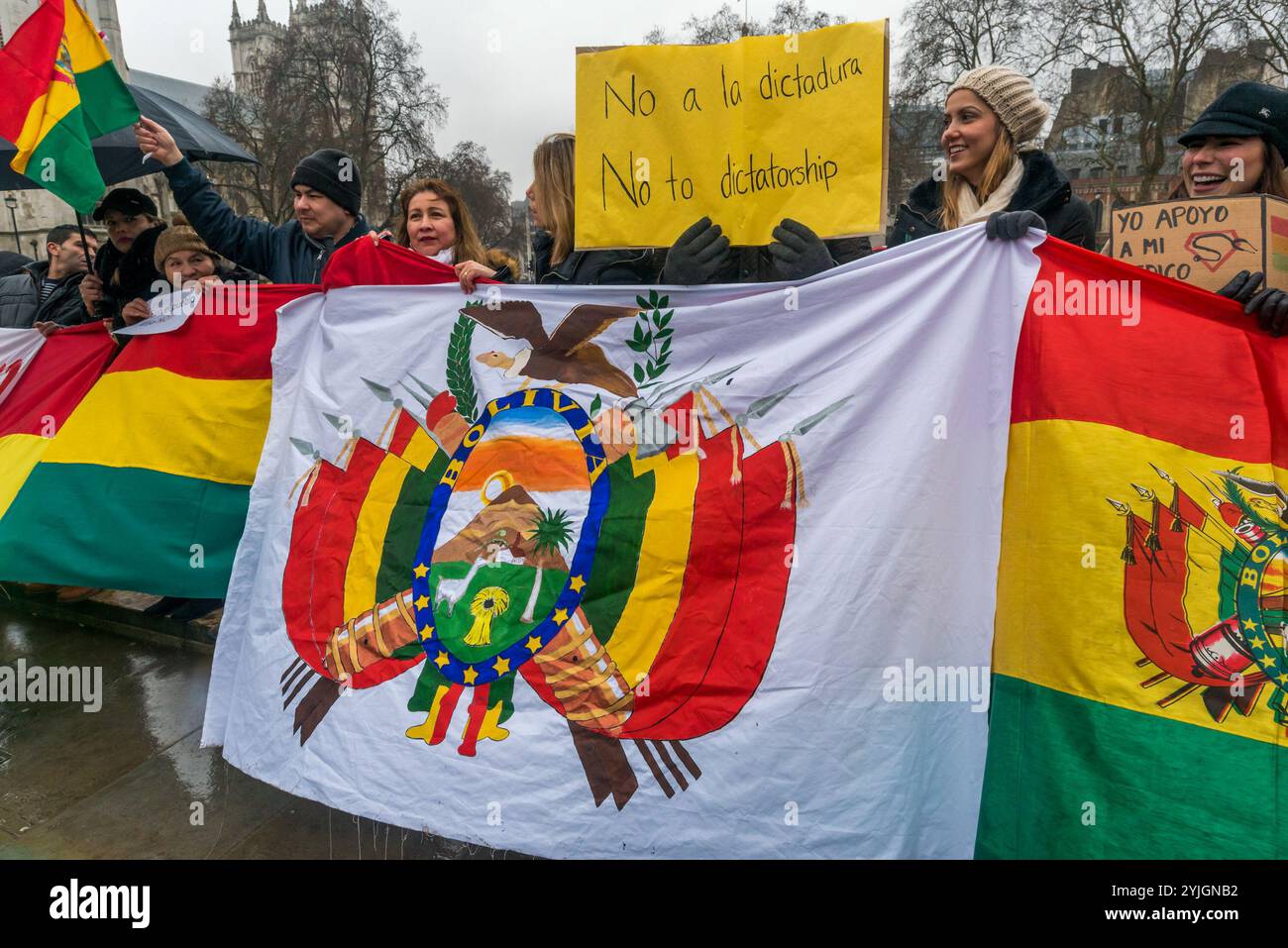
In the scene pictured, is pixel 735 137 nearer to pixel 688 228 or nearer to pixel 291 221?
pixel 688 228

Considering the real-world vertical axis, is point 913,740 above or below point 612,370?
below

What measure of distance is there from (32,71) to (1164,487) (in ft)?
14.2

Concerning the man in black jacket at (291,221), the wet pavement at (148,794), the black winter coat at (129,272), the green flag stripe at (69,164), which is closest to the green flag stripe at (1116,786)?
the wet pavement at (148,794)

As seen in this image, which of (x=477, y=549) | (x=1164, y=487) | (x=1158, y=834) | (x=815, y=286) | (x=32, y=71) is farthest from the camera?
(x=32, y=71)

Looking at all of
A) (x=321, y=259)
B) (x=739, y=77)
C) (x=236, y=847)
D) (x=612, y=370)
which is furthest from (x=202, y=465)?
(x=739, y=77)

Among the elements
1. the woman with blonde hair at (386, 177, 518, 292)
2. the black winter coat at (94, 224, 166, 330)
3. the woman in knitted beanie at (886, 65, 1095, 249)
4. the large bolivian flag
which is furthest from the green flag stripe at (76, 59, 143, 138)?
the large bolivian flag

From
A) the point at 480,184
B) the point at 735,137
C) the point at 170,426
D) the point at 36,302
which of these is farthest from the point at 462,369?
the point at 480,184

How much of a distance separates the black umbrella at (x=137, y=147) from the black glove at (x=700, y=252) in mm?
3655

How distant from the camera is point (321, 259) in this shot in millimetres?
3900

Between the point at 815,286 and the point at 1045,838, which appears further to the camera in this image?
the point at 815,286

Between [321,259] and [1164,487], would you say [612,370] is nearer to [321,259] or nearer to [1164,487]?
[1164,487]

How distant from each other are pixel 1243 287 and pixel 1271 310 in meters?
0.09

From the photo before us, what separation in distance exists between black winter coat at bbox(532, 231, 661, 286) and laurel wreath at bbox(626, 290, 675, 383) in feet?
0.77

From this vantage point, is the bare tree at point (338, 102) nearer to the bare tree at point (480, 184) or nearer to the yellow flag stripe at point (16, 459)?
the bare tree at point (480, 184)
